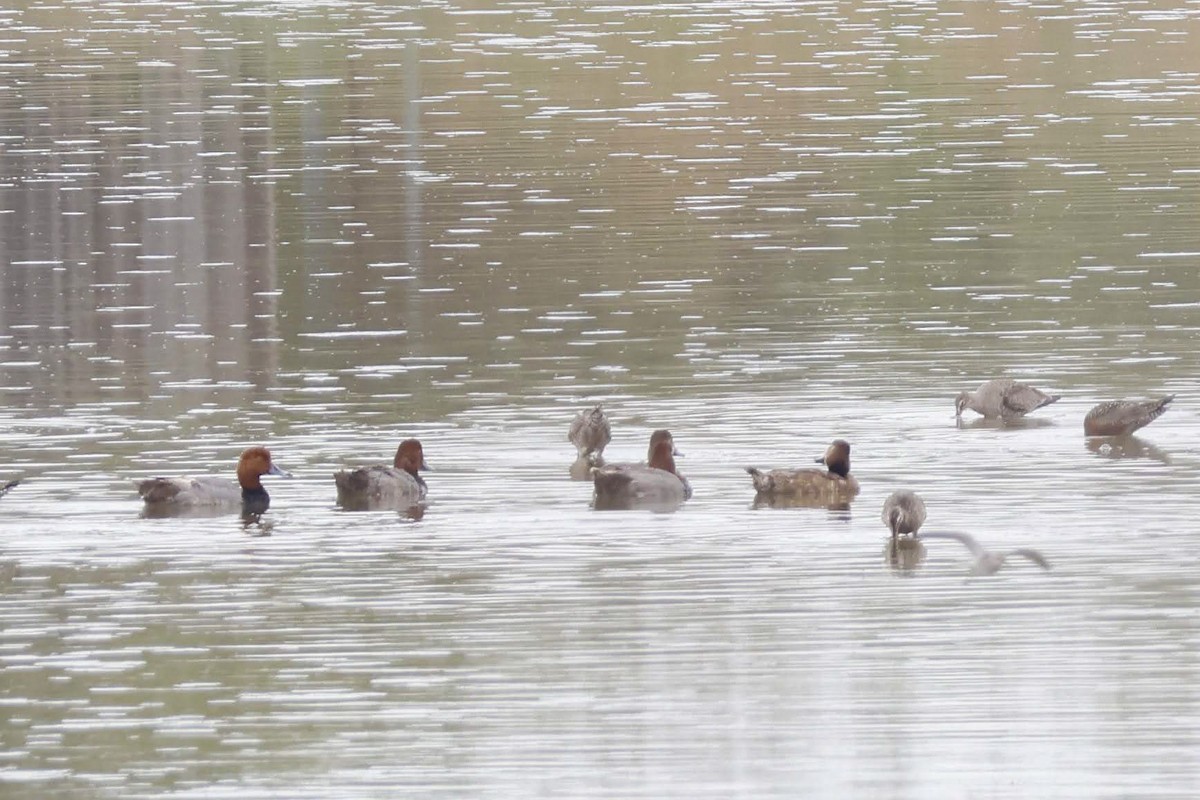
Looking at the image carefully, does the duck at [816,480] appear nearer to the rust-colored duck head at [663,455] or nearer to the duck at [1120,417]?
the rust-colored duck head at [663,455]

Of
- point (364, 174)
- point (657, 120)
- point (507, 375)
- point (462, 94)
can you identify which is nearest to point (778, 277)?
point (507, 375)

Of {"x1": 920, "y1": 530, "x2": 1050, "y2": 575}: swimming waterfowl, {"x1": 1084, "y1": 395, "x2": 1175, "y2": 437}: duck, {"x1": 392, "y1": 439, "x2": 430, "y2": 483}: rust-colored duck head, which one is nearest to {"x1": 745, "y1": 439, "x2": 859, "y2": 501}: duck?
{"x1": 920, "y1": 530, "x2": 1050, "y2": 575}: swimming waterfowl

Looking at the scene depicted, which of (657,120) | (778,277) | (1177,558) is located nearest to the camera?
(1177,558)

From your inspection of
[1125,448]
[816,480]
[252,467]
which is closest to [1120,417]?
[1125,448]

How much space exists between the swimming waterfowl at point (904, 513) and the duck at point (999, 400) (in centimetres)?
393

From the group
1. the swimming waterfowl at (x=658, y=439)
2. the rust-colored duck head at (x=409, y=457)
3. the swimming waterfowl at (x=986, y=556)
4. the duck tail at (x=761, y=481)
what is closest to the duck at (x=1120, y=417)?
the duck tail at (x=761, y=481)

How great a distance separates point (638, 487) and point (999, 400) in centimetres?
382

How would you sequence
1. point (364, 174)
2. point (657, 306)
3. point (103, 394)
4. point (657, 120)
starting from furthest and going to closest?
point (657, 120)
point (364, 174)
point (657, 306)
point (103, 394)

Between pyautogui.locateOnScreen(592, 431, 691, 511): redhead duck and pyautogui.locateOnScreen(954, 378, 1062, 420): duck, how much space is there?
3.30m

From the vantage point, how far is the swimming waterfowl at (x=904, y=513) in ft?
50.2

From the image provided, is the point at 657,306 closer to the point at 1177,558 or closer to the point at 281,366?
the point at 281,366

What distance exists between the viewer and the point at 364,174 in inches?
1531

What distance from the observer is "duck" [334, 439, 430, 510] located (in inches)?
651

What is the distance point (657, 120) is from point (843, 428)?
2749 cm
